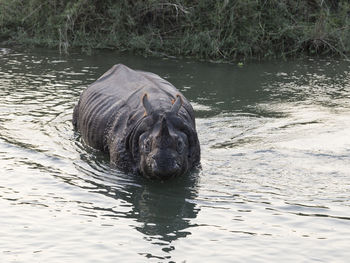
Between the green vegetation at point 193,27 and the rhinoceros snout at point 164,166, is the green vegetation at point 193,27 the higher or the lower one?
the higher one

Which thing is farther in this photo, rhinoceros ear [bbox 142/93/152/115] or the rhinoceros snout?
rhinoceros ear [bbox 142/93/152/115]

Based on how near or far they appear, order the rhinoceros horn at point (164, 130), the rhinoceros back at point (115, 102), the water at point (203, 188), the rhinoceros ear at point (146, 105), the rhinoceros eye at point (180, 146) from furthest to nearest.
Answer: the rhinoceros back at point (115, 102)
the rhinoceros ear at point (146, 105)
the rhinoceros eye at point (180, 146)
the rhinoceros horn at point (164, 130)
the water at point (203, 188)

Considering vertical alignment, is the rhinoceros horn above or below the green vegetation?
below

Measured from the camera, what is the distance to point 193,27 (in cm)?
1584

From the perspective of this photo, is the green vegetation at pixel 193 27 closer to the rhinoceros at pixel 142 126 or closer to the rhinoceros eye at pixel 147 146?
the rhinoceros at pixel 142 126

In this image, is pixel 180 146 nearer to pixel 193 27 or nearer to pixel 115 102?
pixel 115 102

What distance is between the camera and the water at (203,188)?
6.37 meters

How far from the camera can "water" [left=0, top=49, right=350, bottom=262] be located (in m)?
6.37

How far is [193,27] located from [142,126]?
7996 millimetres

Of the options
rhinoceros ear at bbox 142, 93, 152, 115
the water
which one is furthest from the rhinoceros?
the water

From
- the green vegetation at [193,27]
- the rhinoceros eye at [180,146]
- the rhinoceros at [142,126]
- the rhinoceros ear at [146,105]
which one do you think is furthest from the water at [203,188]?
the green vegetation at [193,27]

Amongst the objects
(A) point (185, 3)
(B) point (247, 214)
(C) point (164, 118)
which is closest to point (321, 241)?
(B) point (247, 214)

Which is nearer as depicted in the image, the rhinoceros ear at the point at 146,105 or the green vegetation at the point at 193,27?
the rhinoceros ear at the point at 146,105

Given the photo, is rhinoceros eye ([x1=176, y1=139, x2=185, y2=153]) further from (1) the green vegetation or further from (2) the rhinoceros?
(1) the green vegetation
